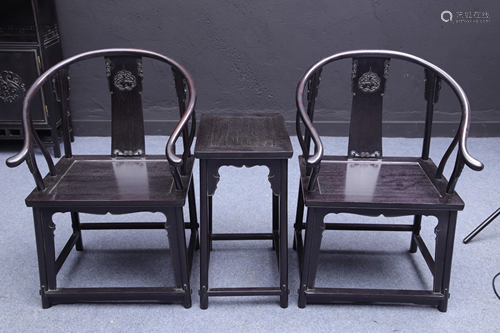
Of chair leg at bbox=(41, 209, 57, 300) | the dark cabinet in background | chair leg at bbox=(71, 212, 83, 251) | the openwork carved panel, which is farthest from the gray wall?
chair leg at bbox=(41, 209, 57, 300)

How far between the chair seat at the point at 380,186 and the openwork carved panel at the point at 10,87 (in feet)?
6.29

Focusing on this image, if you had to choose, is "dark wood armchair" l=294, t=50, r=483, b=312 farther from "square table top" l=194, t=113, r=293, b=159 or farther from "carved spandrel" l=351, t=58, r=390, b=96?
"square table top" l=194, t=113, r=293, b=159

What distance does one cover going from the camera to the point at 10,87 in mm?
2836

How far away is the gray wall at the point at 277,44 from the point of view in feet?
9.95

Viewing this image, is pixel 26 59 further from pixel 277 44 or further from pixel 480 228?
pixel 480 228

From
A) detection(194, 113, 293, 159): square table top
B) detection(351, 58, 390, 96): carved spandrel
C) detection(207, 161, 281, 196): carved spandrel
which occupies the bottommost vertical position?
detection(207, 161, 281, 196): carved spandrel

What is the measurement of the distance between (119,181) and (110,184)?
0.04 metres

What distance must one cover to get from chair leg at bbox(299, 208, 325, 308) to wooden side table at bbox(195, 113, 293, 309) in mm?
63

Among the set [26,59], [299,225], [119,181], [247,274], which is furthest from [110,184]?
[26,59]

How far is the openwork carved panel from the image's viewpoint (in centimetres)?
281

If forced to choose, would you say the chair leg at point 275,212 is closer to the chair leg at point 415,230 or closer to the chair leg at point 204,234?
the chair leg at point 204,234

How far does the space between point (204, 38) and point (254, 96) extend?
51 cm

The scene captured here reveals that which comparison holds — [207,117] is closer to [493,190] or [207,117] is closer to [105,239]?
[105,239]

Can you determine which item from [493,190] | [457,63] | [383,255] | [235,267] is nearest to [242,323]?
[235,267]
